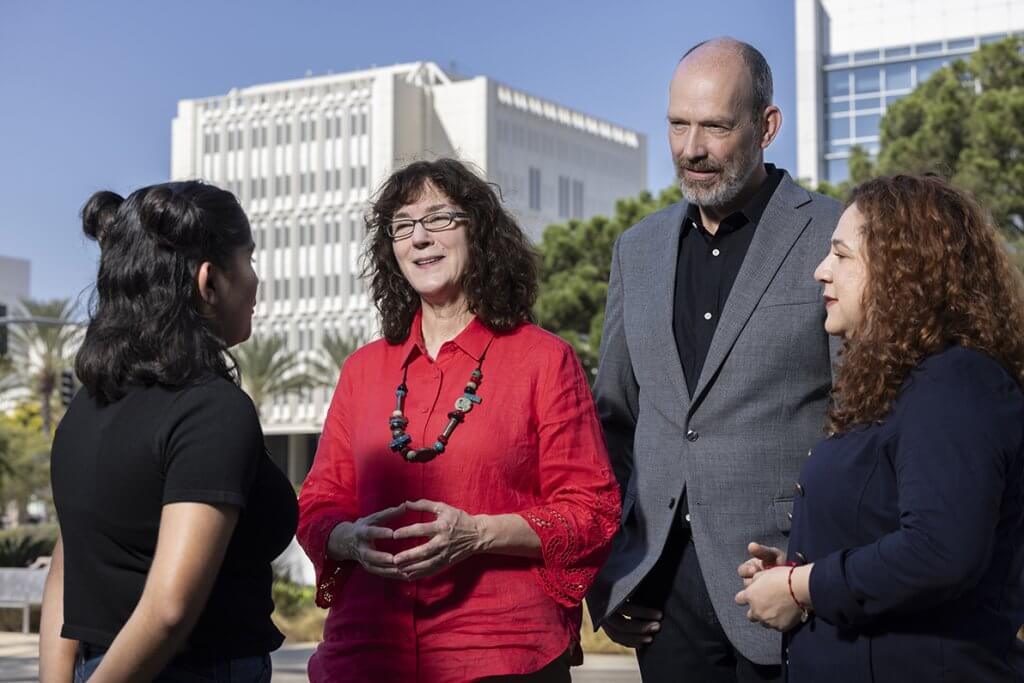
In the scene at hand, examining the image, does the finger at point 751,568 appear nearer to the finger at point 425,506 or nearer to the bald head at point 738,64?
the finger at point 425,506

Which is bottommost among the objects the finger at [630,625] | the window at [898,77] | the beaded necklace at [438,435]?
the finger at [630,625]

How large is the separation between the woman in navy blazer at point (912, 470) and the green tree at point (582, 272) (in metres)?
36.1

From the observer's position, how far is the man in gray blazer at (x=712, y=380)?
364 centimetres

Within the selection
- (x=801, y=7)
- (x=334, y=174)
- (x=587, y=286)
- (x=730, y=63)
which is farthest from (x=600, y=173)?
(x=730, y=63)

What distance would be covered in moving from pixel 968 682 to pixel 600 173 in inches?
3781

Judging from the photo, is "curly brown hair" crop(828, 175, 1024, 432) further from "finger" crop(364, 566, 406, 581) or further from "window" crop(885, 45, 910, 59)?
"window" crop(885, 45, 910, 59)

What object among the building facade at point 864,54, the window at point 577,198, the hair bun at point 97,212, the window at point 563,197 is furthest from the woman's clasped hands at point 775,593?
the window at point 577,198

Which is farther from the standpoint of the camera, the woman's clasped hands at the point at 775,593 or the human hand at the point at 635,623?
the human hand at the point at 635,623

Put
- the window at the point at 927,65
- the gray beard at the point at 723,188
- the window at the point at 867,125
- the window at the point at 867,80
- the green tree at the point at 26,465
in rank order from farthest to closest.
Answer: the window at the point at 867,125, the window at the point at 867,80, the window at the point at 927,65, the green tree at the point at 26,465, the gray beard at the point at 723,188

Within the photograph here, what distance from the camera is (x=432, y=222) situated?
12.4ft

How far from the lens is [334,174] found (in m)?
85.1

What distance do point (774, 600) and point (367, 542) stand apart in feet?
3.28

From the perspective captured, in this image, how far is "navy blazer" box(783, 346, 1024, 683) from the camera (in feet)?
8.80

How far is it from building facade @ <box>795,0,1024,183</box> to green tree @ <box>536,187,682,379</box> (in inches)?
856
